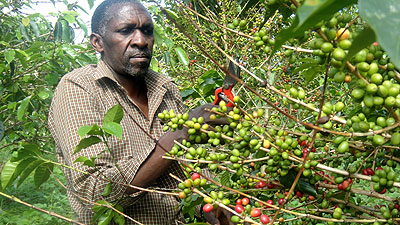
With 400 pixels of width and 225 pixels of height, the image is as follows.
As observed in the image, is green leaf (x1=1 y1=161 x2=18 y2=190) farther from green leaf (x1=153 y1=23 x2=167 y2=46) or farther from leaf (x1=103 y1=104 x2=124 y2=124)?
green leaf (x1=153 y1=23 x2=167 y2=46)

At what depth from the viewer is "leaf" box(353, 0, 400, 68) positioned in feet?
1.00

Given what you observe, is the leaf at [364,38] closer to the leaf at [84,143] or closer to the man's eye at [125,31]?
the leaf at [84,143]

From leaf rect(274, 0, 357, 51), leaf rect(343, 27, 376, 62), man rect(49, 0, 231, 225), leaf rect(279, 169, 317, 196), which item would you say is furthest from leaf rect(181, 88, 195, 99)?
leaf rect(343, 27, 376, 62)

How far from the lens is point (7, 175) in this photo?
1192 millimetres

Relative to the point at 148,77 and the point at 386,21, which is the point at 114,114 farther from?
the point at 148,77

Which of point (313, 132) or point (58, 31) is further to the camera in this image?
point (58, 31)

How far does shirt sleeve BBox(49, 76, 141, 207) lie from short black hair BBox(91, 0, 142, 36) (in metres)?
0.46

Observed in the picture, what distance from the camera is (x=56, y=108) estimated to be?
180 cm

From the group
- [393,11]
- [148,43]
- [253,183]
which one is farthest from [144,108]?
[393,11]

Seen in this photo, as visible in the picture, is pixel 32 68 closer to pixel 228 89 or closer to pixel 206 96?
pixel 206 96

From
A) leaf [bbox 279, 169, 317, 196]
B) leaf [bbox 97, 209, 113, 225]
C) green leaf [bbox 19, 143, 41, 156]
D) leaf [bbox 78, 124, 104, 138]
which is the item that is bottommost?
leaf [bbox 97, 209, 113, 225]

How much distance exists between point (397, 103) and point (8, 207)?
20.3 ft

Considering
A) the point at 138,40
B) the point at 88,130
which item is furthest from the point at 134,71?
the point at 88,130

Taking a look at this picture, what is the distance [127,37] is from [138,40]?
0.23 feet
